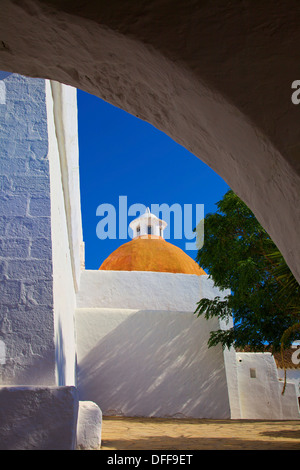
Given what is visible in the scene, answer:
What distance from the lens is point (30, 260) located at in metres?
2.48

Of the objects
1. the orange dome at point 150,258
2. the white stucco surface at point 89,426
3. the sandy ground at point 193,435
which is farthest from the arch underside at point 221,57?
the orange dome at point 150,258

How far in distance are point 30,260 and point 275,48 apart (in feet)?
6.29

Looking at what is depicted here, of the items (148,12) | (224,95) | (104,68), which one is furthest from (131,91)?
(224,95)

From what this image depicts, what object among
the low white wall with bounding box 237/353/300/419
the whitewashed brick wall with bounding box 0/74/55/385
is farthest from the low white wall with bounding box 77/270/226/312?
the whitewashed brick wall with bounding box 0/74/55/385

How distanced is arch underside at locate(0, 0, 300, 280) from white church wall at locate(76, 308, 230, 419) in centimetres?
760

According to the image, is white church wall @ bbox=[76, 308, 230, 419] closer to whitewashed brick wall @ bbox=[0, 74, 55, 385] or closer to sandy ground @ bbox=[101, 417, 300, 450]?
sandy ground @ bbox=[101, 417, 300, 450]

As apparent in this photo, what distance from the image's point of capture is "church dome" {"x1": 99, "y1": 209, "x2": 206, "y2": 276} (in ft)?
47.2

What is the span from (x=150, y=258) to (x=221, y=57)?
1370 centimetres

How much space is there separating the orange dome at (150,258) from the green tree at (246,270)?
276 inches

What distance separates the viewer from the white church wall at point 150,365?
799 centimetres

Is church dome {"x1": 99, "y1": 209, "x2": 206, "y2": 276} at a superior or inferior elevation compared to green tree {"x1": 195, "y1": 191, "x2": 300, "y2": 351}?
superior

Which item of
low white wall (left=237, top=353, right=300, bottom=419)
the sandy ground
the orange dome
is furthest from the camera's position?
the orange dome

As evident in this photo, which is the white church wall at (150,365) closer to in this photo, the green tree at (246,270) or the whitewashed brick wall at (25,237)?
the green tree at (246,270)

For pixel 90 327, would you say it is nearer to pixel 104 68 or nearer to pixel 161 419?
pixel 161 419
